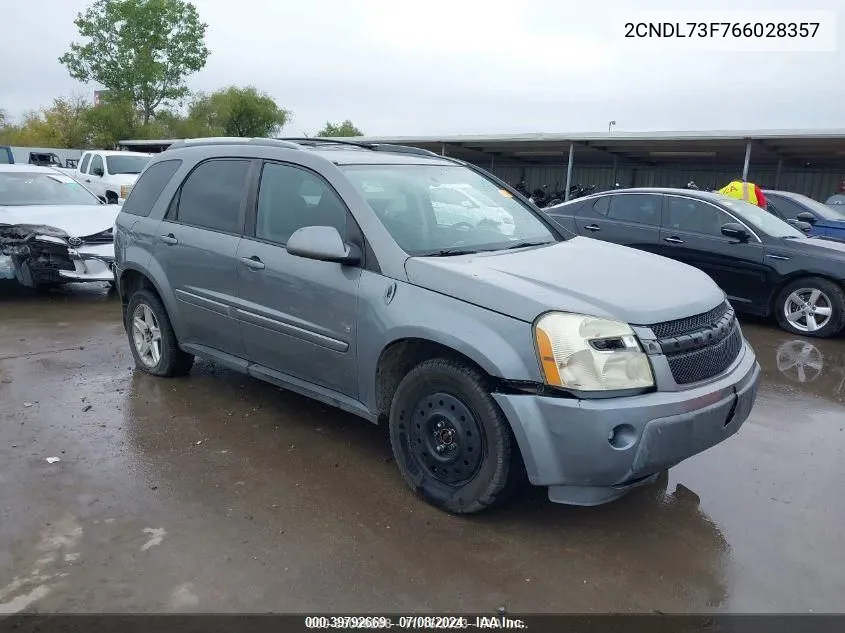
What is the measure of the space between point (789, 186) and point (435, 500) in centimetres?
2356

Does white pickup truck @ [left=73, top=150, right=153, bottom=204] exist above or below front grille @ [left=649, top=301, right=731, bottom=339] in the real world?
above

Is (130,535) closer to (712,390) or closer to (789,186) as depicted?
(712,390)

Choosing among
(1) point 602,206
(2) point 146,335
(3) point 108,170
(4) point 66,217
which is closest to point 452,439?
(2) point 146,335

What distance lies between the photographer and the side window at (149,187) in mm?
5141

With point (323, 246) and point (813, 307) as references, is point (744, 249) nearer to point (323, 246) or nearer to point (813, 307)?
point (813, 307)

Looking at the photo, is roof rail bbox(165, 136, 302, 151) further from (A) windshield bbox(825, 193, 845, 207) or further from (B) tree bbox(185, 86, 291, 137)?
(B) tree bbox(185, 86, 291, 137)

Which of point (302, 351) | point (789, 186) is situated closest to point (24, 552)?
point (302, 351)

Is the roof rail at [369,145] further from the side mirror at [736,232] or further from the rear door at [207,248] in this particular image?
the side mirror at [736,232]

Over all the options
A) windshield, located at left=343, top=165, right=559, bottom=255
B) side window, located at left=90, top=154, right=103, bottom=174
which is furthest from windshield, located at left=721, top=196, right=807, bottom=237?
side window, located at left=90, top=154, right=103, bottom=174

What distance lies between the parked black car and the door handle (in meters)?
3.88

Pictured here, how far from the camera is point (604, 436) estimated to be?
9.46ft

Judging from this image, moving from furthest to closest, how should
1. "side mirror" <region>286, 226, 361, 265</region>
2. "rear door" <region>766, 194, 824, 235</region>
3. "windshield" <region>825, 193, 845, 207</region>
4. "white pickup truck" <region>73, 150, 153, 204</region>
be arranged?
"white pickup truck" <region>73, 150, 153, 204</region> → "windshield" <region>825, 193, 845, 207</region> → "rear door" <region>766, 194, 824, 235</region> → "side mirror" <region>286, 226, 361, 265</region>

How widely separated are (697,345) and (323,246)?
6.27ft

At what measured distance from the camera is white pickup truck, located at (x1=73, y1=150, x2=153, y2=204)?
16525 mm
